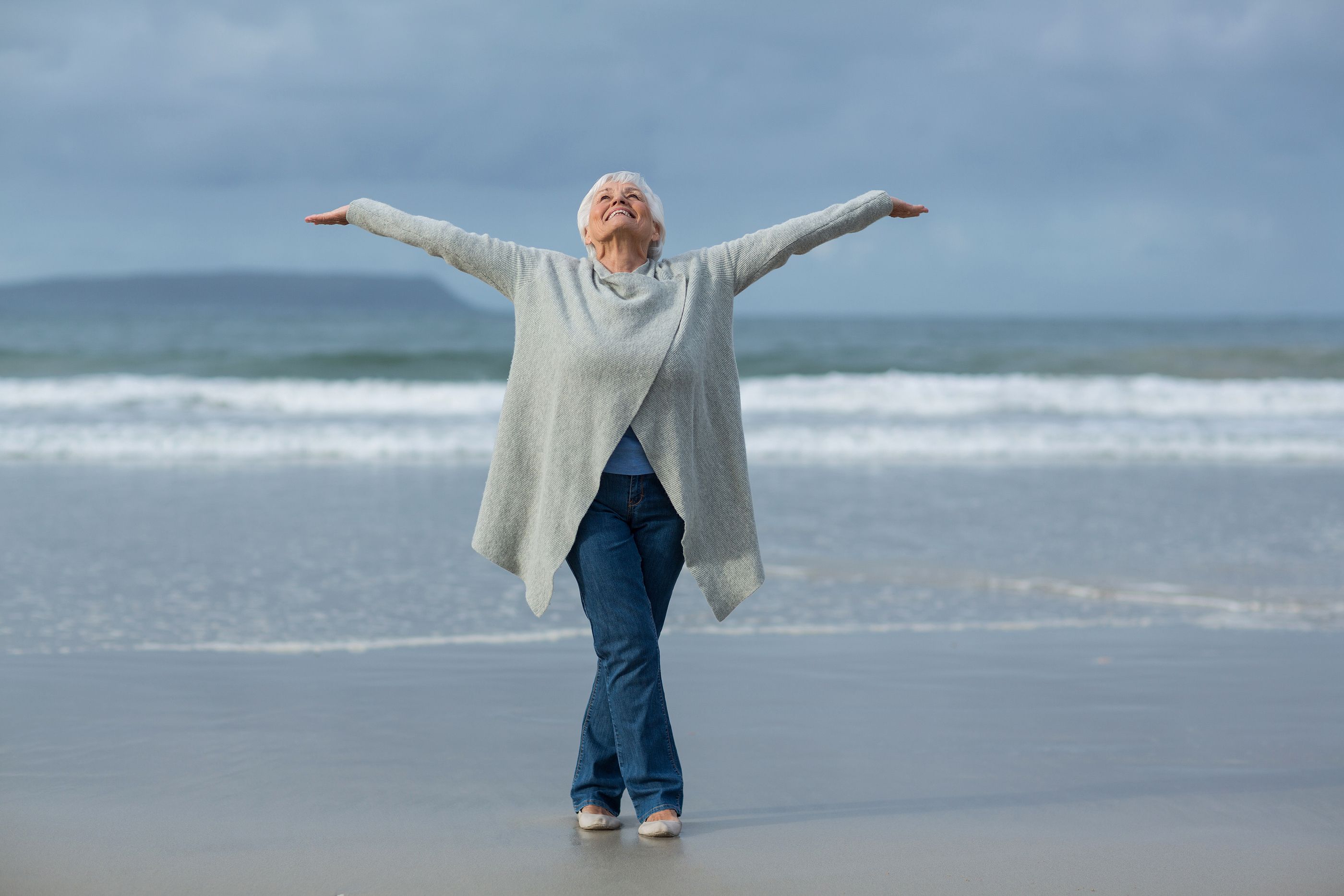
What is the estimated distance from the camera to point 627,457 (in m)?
2.96

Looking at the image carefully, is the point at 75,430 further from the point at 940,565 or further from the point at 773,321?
the point at 773,321

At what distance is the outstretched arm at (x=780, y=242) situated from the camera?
3104 mm

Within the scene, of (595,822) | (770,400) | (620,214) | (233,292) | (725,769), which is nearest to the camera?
(620,214)

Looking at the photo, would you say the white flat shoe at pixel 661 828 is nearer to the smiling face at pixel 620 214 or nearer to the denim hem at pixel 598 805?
the denim hem at pixel 598 805

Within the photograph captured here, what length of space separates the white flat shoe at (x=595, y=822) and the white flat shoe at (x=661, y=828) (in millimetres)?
121

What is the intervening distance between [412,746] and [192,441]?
33.1ft

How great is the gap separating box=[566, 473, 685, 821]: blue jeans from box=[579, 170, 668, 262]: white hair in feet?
→ 2.00

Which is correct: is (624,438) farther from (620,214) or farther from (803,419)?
(803,419)

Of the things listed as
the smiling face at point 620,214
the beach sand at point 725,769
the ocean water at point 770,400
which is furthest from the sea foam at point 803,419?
the smiling face at point 620,214

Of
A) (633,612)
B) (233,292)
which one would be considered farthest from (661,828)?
(233,292)

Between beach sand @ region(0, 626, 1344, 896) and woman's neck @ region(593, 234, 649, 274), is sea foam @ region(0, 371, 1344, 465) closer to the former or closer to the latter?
beach sand @ region(0, 626, 1344, 896)

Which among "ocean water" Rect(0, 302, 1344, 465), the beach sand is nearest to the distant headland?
"ocean water" Rect(0, 302, 1344, 465)

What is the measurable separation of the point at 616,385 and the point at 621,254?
376 millimetres

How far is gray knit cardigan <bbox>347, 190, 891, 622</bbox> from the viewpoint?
292cm
